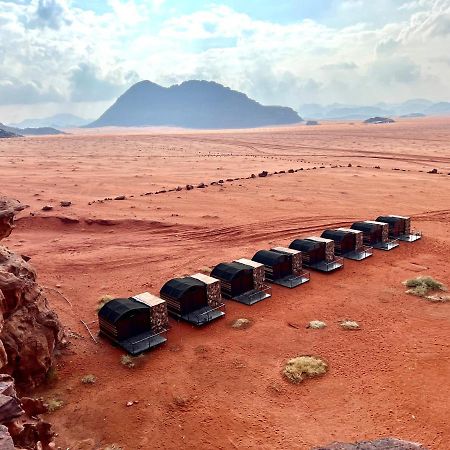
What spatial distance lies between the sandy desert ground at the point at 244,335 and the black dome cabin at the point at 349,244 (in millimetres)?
1222

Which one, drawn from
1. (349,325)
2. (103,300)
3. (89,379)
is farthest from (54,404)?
(349,325)

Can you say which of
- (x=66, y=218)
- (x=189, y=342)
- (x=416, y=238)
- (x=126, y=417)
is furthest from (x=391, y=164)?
(x=126, y=417)

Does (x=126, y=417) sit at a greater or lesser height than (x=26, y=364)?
lesser

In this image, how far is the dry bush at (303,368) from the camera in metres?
18.9

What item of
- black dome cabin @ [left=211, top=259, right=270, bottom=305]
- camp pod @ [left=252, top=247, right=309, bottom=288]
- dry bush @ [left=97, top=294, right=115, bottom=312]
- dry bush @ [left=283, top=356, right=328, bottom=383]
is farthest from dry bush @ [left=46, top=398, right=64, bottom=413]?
camp pod @ [left=252, top=247, right=309, bottom=288]

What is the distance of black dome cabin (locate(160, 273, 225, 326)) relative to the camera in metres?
24.1

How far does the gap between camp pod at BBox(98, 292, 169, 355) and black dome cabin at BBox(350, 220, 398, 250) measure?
20.0m

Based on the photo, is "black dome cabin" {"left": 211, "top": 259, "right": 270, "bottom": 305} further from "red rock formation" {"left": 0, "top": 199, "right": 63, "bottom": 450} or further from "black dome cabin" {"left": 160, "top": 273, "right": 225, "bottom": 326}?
"red rock formation" {"left": 0, "top": 199, "right": 63, "bottom": 450}

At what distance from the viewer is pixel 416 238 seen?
37719 millimetres

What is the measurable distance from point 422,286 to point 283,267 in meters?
8.79

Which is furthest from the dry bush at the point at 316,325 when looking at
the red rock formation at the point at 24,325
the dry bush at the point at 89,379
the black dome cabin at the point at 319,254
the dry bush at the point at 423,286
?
the red rock formation at the point at 24,325

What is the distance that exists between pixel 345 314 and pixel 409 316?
11.4ft

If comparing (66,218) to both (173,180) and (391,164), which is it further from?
(391,164)

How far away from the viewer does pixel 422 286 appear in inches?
1089
